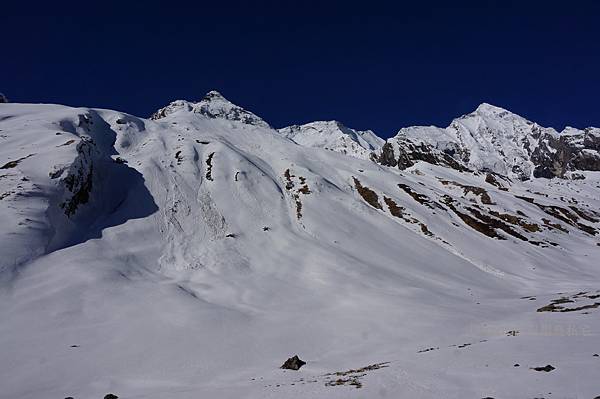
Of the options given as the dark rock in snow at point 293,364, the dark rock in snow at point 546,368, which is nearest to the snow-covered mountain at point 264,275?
the dark rock in snow at point 546,368

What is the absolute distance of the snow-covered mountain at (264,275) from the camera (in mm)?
20938

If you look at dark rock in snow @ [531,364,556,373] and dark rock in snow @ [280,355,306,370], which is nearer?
dark rock in snow @ [531,364,556,373]

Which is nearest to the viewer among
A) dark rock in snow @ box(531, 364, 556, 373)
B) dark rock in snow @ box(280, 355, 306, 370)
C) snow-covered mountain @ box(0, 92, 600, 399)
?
dark rock in snow @ box(531, 364, 556, 373)

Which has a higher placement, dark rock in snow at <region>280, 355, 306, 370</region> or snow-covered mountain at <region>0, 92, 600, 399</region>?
snow-covered mountain at <region>0, 92, 600, 399</region>

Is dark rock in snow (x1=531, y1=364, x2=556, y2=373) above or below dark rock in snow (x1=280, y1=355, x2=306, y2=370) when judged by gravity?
above

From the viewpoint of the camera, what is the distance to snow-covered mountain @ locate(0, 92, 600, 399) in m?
20.9

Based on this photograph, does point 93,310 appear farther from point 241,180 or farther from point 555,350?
point 241,180

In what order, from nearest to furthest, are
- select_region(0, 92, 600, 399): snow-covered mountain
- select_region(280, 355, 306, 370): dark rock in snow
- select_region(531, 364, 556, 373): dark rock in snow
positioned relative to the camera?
select_region(531, 364, 556, 373): dark rock in snow < select_region(0, 92, 600, 399): snow-covered mountain < select_region(280, 355, 306, 370): dark rock in snow

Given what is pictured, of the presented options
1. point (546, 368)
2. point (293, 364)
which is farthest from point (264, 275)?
point (546, 368)

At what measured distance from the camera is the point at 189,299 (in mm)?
40656

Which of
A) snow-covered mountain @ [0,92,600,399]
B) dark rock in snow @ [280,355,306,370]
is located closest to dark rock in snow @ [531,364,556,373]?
snow-covered mountain @ [0,92,600,399]

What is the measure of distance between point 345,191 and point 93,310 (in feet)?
173

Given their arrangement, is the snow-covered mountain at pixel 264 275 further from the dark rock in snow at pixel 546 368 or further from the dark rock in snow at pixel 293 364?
the dark rock in snow at pixel 293 364

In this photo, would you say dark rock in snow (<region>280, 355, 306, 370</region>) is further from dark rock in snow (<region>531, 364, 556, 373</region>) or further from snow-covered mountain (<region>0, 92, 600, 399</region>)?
dark rock in snow (<region>531, 364, 556, 373</region>)
